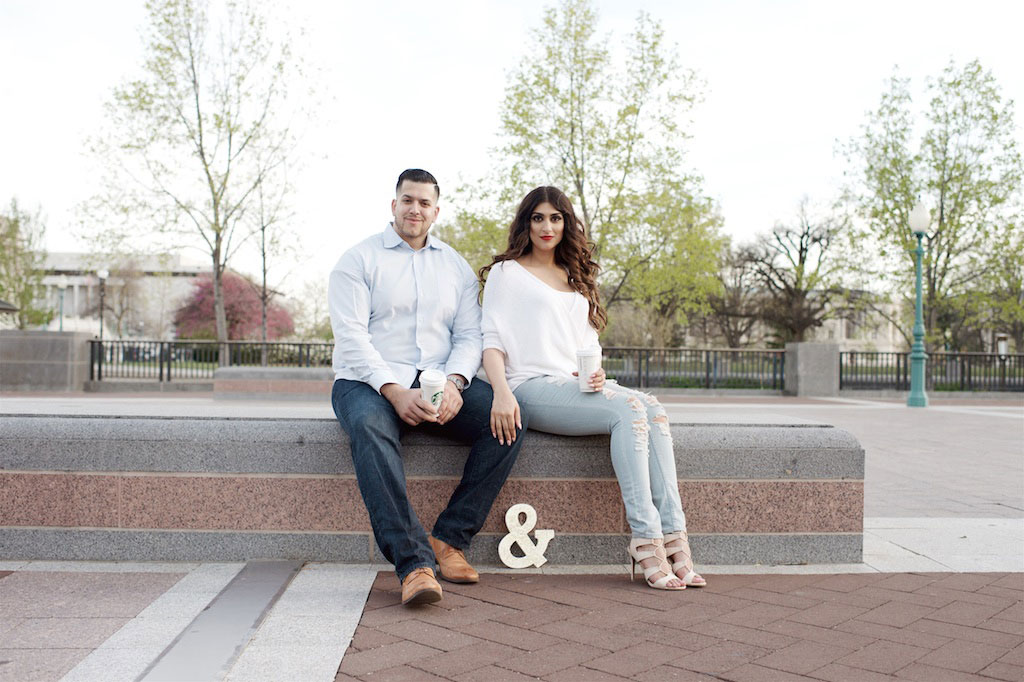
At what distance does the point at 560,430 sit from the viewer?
13.2ft

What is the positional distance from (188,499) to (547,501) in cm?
168

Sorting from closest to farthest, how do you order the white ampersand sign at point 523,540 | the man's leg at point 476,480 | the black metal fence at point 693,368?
the man's leg at point 476,480
the white ampersand sign at point 523,540
the black metal fence at point 693,368

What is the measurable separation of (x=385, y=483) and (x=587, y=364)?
1030 millimetres

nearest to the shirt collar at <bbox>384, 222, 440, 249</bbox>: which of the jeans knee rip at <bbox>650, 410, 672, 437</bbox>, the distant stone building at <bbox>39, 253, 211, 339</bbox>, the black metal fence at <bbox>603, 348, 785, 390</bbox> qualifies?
the jeans knee rip at <bbox>650, 410, 672, 437</bbox>

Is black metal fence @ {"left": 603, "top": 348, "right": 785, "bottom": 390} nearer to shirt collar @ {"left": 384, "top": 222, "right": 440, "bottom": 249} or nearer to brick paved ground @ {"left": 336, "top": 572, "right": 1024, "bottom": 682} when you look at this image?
shirt collar @ {"left": 384, "top": 222, "right": 440, "bottom": 249}

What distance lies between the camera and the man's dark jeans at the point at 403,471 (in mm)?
3529

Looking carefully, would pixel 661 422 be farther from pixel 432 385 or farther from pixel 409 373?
pixel 409 373

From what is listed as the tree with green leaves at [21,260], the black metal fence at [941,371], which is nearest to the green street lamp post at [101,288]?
the tree with green leaves at [21,260]

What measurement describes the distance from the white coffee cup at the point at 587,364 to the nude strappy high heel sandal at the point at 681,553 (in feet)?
2.42

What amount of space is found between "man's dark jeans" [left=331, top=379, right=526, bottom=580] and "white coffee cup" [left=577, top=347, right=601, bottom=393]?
339 millimetres

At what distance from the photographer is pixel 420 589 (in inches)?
129

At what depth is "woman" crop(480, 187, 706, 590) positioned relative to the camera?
3.74 metres

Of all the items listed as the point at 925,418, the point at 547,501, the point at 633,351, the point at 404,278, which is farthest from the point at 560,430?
the point at 633,351

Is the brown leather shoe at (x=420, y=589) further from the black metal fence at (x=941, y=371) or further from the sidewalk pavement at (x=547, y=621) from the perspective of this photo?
the black metal fence at (x=941, y=371)
